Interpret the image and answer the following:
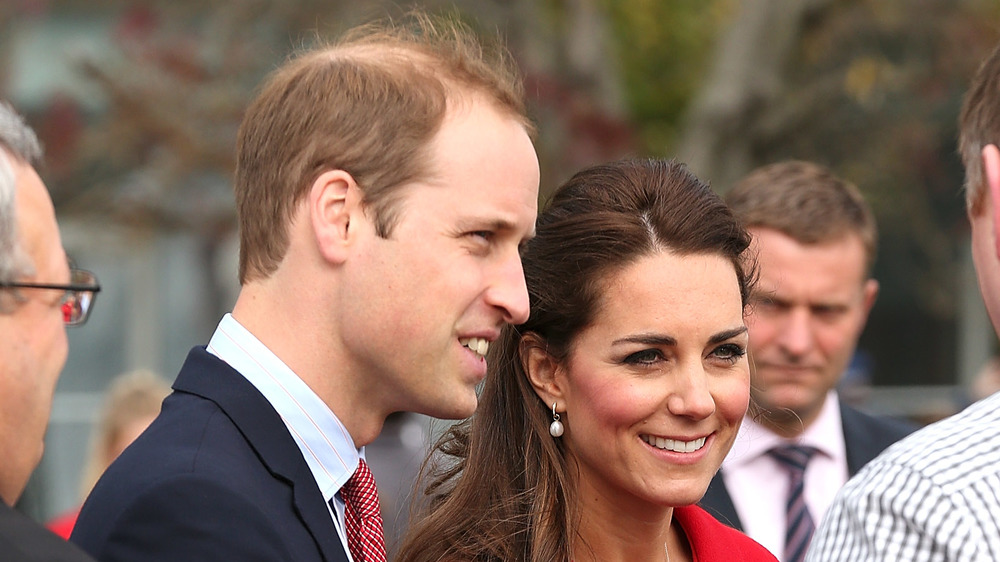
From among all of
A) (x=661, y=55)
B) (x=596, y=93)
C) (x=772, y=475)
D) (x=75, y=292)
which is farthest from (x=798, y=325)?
(x=661, y=55)

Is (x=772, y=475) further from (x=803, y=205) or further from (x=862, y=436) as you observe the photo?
(x=803, y=205)

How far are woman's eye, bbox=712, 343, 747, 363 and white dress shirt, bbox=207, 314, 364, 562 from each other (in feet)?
3.25

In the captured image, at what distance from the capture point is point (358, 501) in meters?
2.44

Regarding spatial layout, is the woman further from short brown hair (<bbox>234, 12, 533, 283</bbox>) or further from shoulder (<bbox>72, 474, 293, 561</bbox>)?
shoulder (<bbox>72, 474, 293, 561</bbox>)

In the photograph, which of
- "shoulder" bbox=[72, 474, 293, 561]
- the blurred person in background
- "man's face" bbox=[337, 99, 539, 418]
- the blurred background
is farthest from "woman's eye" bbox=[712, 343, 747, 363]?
the blurred background

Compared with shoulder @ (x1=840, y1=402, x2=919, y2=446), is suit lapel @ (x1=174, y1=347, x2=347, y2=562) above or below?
above

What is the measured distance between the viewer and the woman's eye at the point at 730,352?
2.91m

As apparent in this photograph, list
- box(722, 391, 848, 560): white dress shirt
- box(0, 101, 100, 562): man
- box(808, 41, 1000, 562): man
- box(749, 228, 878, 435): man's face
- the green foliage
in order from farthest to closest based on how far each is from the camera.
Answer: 1. the green foliage
2. box(749, 228, 878, 435): man's face
3. box(722, 391, 848, 560): white dress shirt
4. box(0, 101, 100, 562): man
5. box(808, 41, 1000, 562): man

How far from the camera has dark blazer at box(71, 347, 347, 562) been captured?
1.92 meters

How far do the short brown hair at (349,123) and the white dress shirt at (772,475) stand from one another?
181 centimetres

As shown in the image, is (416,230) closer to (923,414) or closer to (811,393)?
(811,393)

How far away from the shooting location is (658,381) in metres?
2.82

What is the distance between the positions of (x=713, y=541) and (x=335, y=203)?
4.55 feet

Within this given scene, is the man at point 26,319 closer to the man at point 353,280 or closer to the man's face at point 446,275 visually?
the man at point 353,280
